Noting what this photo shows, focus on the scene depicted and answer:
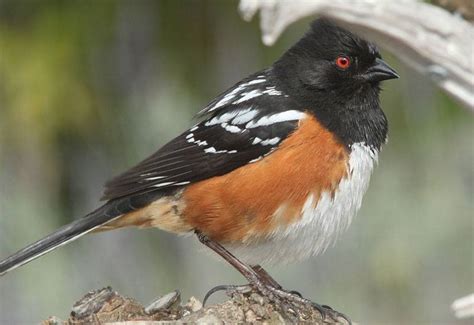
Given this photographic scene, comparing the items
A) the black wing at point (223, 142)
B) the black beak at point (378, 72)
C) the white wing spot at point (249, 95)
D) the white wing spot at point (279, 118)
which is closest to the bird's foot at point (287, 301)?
the black wing at point (223, 142)

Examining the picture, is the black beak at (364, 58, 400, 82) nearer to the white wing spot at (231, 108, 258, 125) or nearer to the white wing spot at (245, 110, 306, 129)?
the white wing spot at (245, 110, 306, 129)

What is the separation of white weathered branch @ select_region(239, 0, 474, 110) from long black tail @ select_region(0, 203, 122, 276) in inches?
56.4

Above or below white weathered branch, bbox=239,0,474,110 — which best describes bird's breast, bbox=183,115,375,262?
above

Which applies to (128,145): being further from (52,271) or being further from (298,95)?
(298,95)

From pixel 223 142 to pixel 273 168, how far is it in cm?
25

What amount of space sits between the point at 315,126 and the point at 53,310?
100 inches

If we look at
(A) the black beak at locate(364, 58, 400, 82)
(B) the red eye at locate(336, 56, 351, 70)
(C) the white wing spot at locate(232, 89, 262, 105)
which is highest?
(C) the white wing spot at locate(232, 89, 262, 105)

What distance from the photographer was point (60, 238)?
3.44 m

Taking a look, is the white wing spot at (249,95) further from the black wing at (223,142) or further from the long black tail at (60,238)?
the long black tail at (60,238)

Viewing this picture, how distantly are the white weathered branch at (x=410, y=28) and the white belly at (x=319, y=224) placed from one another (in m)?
0.97

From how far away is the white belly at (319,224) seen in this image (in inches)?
128

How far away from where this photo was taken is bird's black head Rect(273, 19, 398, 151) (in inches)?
134

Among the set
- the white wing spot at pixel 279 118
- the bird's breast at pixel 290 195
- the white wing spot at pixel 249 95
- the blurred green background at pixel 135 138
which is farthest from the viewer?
the blurred green background at pixel 135 138

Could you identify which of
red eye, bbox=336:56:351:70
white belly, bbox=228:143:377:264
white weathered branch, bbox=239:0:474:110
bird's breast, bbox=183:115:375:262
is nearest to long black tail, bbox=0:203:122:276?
bird's breast, bbox=183:115:375:262
